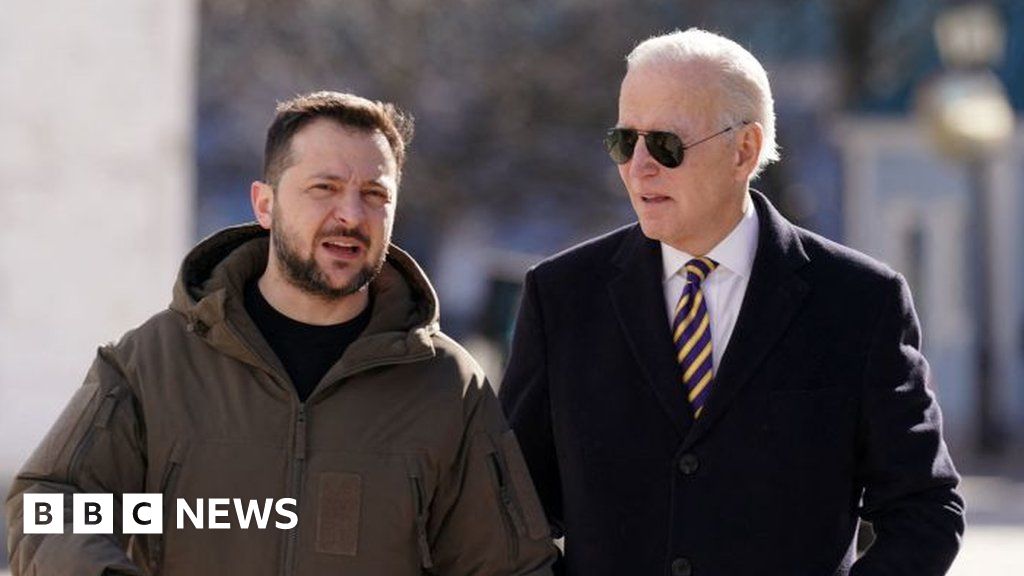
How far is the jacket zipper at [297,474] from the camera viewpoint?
469 cm

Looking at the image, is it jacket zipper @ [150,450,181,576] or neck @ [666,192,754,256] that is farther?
neck @ [666,192,754,256]

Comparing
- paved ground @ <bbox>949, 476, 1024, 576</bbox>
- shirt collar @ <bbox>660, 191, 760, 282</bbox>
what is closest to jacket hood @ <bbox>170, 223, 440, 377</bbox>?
shirt collar @ <bbox>660, 191, 760, 282</bbox>

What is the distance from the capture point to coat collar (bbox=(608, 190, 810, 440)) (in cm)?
488

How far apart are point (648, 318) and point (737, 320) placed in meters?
0.19

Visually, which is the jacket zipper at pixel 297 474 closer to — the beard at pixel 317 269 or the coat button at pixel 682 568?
the beard at pixel 317 269

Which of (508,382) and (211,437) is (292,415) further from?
(508,382)

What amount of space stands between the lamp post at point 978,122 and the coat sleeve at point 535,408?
17235 mm

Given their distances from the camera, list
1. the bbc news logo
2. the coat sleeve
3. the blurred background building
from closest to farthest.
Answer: the bbc news logo → the coat sleeve → the blurred background building

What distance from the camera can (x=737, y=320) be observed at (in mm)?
4938

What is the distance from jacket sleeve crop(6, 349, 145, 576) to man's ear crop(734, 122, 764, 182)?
1354 millimetres

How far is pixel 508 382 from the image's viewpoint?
512cm

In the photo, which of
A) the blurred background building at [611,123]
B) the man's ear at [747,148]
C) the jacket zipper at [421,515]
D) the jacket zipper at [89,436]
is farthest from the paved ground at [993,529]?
the jacket zipper at [89,436]

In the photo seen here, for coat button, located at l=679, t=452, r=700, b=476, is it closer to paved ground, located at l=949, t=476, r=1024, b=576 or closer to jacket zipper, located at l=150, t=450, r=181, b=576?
jacket zipper, located at l=150, t=450, r=181, b=576

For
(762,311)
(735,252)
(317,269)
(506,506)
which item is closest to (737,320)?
(762,311)
